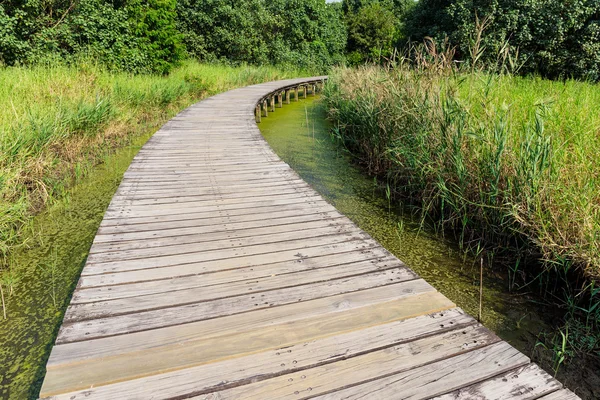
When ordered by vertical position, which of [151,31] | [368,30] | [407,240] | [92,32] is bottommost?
[407,240]

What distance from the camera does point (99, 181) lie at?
471 cm

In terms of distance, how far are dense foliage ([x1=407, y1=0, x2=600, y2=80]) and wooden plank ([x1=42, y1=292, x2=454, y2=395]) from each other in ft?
33.4

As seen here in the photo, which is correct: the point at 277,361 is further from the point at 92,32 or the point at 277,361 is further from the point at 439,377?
the point at 92,32

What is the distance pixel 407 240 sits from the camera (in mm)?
3484

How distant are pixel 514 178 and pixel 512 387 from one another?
206 centimetres

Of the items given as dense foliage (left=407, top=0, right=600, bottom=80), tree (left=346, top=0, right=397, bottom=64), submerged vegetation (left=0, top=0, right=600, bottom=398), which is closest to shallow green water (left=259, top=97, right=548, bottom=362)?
submerged vegetation (left=0, top=0, right=600, bottom=398)

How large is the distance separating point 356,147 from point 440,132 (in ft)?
8.73

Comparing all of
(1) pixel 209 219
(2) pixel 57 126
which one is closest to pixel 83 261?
(1) pixel 209 219

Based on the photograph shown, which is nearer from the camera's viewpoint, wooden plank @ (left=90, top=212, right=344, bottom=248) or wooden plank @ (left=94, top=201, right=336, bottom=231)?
wooden plank @ (left=90, top=212, right=344, bottom=248)

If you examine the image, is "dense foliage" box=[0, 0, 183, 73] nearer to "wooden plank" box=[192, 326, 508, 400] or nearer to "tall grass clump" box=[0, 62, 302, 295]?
"tall grass clump" box=[0, 62, 302, 295]

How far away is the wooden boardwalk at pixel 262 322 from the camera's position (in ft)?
4.26

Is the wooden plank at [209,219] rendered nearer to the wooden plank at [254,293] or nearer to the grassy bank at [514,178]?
the wooden plank at [254,293]

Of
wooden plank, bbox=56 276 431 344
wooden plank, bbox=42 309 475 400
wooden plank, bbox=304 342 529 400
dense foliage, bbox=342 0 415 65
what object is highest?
dense foliage, bbox=342 0 415 65

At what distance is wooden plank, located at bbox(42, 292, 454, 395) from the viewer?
1.34 meters
